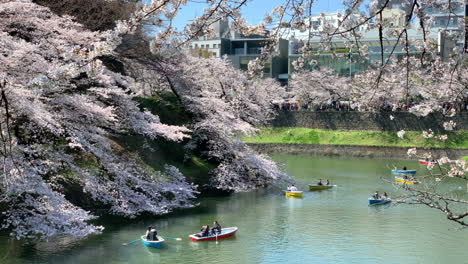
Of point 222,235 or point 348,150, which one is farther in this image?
point 348,150

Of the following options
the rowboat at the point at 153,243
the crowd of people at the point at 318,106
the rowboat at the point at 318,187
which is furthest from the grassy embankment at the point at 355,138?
the rowboat at the point at 153,243

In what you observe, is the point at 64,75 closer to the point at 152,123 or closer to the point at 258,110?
the point at 152,123

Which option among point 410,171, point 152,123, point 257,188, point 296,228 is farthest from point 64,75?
point 410,171

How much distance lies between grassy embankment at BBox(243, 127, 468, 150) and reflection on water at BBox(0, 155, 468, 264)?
1645cm

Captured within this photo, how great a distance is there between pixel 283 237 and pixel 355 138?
26.5 m

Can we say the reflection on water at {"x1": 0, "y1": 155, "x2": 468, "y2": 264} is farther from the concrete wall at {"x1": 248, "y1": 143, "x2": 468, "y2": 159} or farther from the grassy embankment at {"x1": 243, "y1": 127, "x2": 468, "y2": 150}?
the grassy embankment at {"x1": 243, "y1": 127, "x2": 468, "y2": 150}

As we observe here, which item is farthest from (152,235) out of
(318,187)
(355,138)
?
(355,138)

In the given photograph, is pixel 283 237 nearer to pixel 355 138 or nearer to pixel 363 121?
pixel 355 138

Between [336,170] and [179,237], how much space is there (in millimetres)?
17648

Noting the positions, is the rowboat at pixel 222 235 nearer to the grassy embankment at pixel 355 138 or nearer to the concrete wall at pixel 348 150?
the grassy embankment at pixel 355 138

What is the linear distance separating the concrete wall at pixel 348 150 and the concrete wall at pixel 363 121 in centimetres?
369

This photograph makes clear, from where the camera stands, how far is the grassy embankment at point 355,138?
124ft

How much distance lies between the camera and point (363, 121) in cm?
4212

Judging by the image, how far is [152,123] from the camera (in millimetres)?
20703
